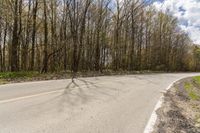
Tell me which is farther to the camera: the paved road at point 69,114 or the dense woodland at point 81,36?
the dense woodland at point 81,36

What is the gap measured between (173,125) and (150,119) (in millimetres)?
651

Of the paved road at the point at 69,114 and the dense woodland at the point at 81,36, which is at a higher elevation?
the dense woodland at the point at 81,36

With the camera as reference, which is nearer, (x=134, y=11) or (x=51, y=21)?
(x=51, y=21)

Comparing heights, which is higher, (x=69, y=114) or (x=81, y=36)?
(x=81, y=36)

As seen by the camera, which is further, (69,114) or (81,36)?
(81,36)

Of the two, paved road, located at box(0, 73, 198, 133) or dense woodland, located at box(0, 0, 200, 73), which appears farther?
dense woodland, located at box(0, 0, 200, 73)

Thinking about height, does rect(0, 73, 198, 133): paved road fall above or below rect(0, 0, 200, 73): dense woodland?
below

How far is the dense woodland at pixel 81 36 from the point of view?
1244 inches

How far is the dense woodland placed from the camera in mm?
31594

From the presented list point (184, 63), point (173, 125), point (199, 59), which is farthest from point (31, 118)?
point (199, 59)

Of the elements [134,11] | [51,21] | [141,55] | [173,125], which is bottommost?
[173,125]

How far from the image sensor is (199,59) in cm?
9812

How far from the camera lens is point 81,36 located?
35.5 metres

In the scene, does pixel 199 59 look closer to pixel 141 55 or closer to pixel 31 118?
pixel 141 55
